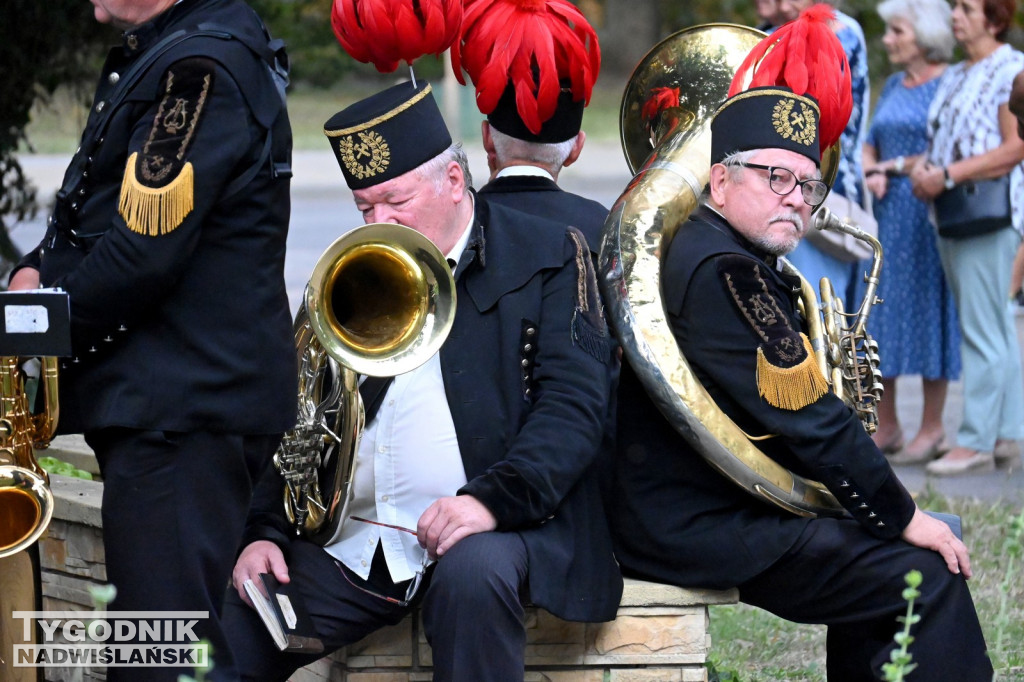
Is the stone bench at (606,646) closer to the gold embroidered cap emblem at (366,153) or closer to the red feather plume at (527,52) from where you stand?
the gold embroidered cap emblem at (366,153)

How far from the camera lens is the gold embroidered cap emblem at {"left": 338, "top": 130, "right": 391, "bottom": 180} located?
10.5 feet

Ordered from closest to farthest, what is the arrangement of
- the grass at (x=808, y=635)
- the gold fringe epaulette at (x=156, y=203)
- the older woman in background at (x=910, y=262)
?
the gold fringe epaulette at (x=156, y=203) → the grass at (x=808, y=635) → the older woman in background at (x=910, y=262)

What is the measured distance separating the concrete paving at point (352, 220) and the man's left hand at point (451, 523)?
10.3 ft

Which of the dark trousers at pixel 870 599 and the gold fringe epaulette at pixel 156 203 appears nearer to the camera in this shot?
the gold fringe epaulette at pixel 156 203

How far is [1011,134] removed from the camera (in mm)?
5824

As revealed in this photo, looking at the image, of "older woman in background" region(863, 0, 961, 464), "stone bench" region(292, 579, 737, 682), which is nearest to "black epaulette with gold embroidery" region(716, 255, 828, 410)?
A: "stone bench" region(292, 579, 737, 682)

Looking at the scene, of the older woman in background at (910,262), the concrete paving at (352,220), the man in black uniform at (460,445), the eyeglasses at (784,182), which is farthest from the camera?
the older woman in background at (910,262)

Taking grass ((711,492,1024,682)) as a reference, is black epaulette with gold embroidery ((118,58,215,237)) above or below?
above

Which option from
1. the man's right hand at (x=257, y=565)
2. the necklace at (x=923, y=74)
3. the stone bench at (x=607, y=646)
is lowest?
the stone bench at (x=607, y=646)

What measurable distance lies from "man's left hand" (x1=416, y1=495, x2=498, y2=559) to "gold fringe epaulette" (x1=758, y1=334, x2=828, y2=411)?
632mm

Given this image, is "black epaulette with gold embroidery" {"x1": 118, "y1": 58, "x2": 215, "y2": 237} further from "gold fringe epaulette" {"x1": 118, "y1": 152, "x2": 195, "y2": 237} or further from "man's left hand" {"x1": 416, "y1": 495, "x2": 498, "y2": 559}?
"man's left hand" {"x1": 416, "y1": 495, "x2": 498, "y2": 559}

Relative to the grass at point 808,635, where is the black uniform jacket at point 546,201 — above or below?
above

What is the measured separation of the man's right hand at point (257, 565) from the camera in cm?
309

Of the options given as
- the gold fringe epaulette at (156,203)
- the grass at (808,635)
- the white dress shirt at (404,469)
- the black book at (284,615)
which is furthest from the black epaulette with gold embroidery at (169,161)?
the grass at (808,635)
